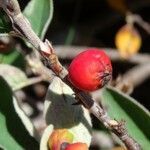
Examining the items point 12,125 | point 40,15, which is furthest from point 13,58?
point 12,125

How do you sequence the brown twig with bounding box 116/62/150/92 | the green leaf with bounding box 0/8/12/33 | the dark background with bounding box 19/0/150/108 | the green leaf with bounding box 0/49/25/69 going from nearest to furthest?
1. the green leaf with bounding box 0/8/12/33
2. the green leaf with bounding box 0/49/25/69
3. the brown twig with bounding box 116/62/150/92
4. the dark background with bounding box 19/0/150/108

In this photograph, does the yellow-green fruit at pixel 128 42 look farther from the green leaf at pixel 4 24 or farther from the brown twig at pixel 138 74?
the green leaf at pixel 4 24

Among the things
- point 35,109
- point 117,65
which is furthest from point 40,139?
point 117,65

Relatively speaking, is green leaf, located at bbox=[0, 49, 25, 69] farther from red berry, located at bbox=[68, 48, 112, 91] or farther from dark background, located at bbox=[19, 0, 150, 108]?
dark background, located at bbox=[19, 0, 150, 108]

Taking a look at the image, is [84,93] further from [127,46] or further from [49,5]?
[127,46]

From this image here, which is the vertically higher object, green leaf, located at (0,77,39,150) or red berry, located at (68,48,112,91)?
red berry, located at (68,48,112,91)

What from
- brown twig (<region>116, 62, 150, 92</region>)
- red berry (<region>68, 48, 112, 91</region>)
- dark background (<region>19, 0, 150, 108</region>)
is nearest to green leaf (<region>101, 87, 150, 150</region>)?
red berry (<region>68, 48, 112, 91</region>)

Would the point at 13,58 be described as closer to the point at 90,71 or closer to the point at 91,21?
the point at 90,71
